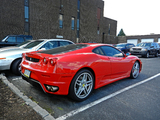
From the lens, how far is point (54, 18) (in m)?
20.4

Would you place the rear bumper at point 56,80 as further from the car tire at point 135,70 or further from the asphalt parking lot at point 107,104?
the car tire at point 135,70

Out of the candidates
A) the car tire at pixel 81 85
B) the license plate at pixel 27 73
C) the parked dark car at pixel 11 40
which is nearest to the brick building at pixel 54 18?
the parked dark car at pixel 11 40

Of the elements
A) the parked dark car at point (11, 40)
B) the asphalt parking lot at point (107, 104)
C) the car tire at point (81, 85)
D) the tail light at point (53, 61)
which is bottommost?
the asphalt parking lot at point (107, 104)

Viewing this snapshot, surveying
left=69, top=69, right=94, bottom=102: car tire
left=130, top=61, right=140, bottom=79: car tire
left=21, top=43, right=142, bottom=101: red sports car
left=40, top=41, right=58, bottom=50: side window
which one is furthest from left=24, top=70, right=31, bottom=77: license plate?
left=130, top=61, right=140, bottom=79: car tire

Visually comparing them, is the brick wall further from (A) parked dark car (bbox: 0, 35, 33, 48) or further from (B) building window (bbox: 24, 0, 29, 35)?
(A) parked dark car (bbox: 0, 35, 33, 48)

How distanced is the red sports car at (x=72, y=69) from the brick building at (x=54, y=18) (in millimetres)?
16292

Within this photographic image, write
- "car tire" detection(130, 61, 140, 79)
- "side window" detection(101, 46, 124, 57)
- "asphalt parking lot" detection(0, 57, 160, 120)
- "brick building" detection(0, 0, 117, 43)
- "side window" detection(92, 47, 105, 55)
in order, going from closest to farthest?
"asphalt parking lot" detection(0, 57, 160, 120), "side window" detection(92, 47, 105, 55), "side window" detection(101, 46, 124, 57), "car tire" detection(130, 61, 140, 79), "brick building" detection(0, 0, 117, 43)

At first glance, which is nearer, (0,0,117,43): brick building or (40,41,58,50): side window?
(40,41,58,50): side window

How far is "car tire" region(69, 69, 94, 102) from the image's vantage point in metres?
2.37

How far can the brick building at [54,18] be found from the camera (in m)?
15.9

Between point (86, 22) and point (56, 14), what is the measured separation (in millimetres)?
7899

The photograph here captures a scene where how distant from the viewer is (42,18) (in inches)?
742

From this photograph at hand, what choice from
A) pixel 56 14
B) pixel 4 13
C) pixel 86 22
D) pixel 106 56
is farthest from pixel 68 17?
pixel 106 56

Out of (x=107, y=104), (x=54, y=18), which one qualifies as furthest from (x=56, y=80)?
(x=54, y=18)
